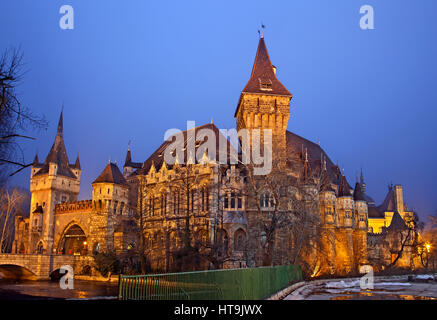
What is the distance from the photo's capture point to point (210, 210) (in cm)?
4050

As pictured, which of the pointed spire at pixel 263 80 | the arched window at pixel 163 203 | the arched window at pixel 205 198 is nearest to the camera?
the arched window at pixel 205 198

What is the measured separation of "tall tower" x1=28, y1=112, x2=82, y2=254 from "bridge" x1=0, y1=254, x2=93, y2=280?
246 inches

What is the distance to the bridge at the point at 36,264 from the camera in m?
45.2

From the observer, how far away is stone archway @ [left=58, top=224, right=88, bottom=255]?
176ft

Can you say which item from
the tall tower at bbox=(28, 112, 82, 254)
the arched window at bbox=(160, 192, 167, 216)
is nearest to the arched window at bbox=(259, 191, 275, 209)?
the arched window at bbox=(160, 192, 167, 216)

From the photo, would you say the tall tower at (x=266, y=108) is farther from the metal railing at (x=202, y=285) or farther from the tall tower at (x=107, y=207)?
the metal railing at (x=202, y=285)

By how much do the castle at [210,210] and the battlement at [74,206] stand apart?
0.14 meters

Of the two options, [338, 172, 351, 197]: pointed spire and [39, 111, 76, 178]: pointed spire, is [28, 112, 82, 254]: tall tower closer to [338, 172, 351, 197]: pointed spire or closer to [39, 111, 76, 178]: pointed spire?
[39, 111, 76, 178]: pointed spire

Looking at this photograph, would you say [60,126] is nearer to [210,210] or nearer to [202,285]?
[210,210]

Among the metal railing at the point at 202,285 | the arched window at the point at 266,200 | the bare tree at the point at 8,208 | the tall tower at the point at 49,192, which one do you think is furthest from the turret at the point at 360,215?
the bare tree at the point at 8,208

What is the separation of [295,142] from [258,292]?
38437mm

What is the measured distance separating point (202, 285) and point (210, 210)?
29.6 m
